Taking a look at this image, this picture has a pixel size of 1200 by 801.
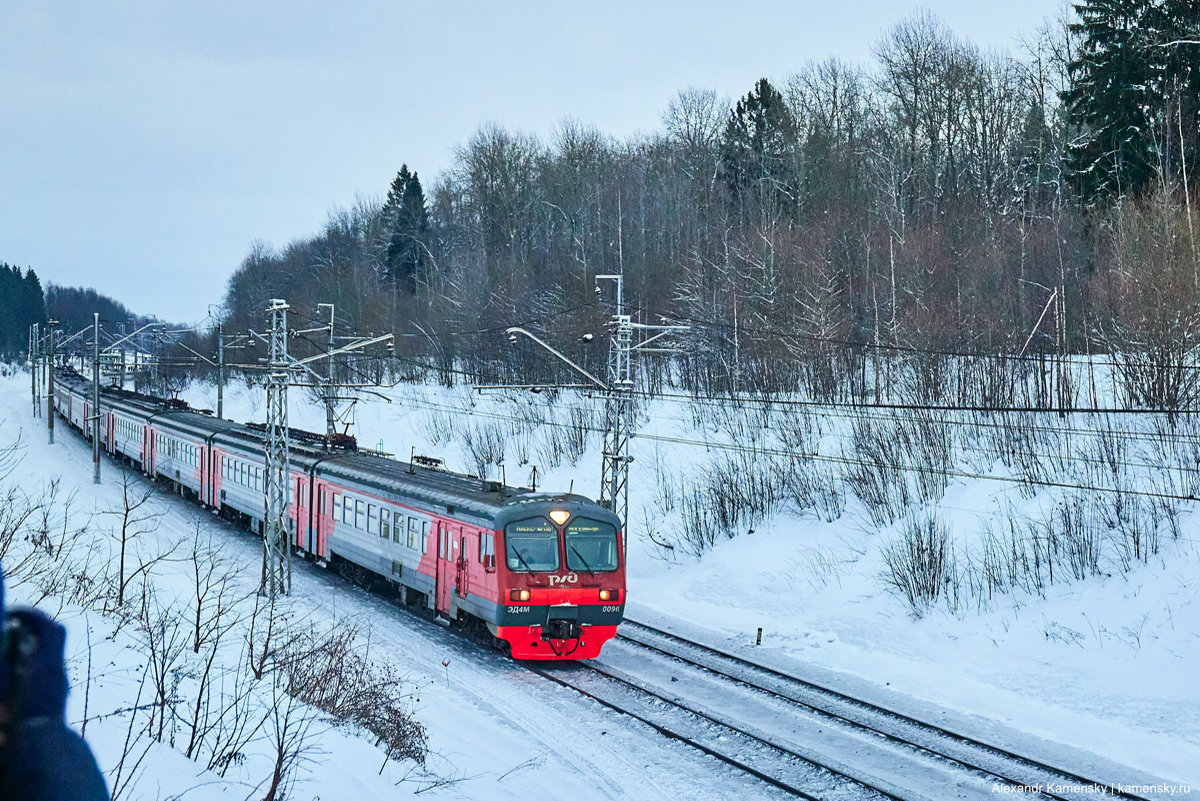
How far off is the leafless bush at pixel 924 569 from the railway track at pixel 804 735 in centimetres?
458

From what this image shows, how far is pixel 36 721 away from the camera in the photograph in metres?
1.33

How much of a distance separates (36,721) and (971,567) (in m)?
20.9

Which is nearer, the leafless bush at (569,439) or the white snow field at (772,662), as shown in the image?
the white snow field at (772,662)

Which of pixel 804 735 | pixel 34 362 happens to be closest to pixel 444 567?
pixel 804 735

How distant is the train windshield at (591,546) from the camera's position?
56.7 feet

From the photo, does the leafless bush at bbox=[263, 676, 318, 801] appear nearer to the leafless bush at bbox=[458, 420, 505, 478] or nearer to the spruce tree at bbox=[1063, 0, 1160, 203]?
the leafless bush at bbox=[458, 420, 505, 478]

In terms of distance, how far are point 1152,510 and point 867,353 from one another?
16.7m

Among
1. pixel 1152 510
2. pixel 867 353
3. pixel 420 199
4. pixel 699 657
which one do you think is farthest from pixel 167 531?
pixel 420 199

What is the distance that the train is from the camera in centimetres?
1691

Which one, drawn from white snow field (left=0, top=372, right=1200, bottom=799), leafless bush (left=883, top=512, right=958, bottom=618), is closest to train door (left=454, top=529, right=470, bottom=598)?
white snow field (left=0, top=372, right=1200, bottom=799)

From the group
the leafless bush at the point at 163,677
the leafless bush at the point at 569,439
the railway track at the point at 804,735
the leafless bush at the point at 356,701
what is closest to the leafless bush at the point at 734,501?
the railway track at the point at 804,735

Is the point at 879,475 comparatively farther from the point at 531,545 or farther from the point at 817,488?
the point at 531,545

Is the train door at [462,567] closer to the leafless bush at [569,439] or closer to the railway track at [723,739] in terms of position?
the railway track at [723,739]

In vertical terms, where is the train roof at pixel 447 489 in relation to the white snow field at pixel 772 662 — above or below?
above
